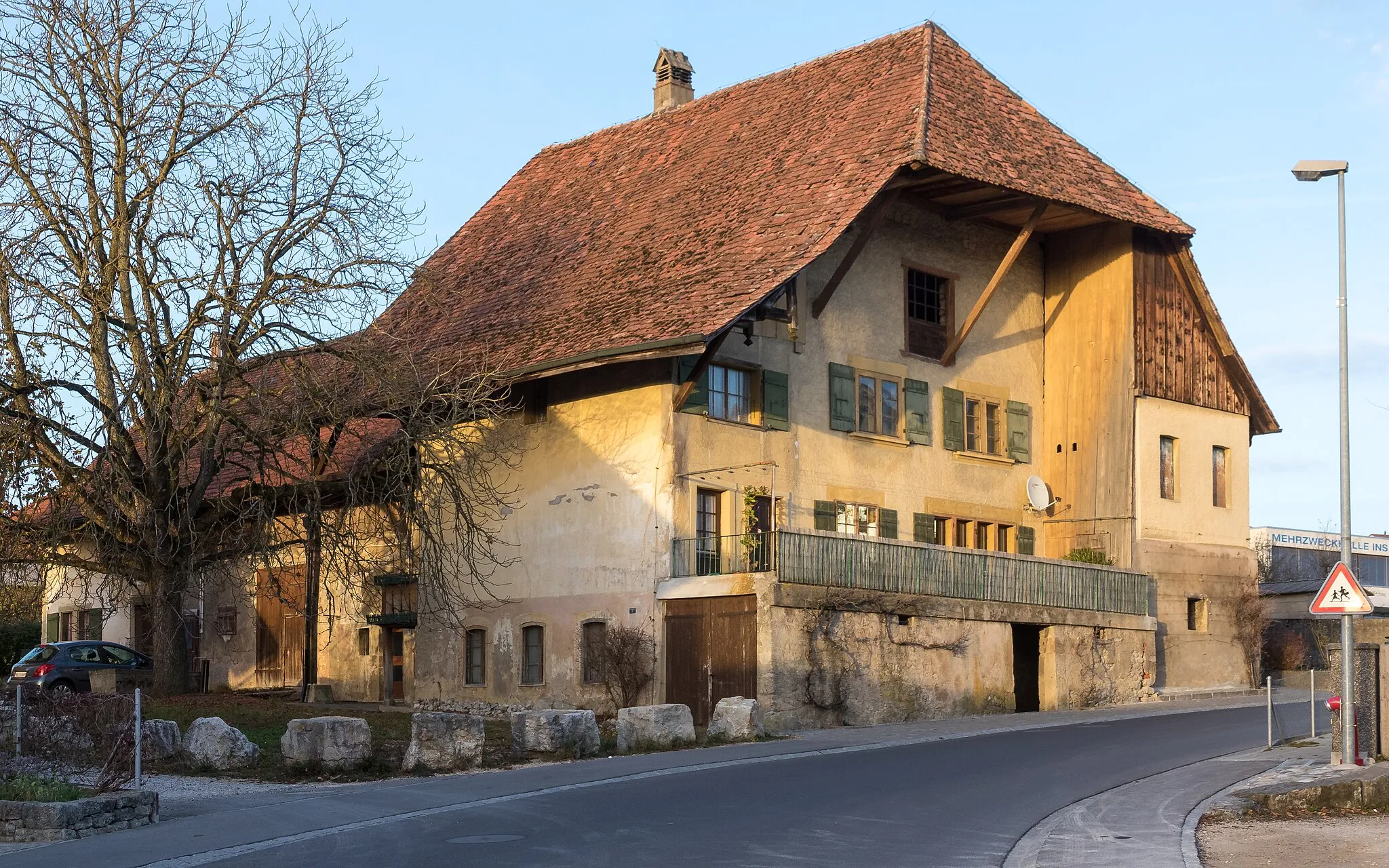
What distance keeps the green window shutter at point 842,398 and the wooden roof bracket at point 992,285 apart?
2.90m

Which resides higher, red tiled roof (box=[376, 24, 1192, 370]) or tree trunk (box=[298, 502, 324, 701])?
red tiled roof (box=[376, 24, 1192, 370])

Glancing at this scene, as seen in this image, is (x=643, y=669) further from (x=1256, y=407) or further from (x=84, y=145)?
(x=1256, y=407)

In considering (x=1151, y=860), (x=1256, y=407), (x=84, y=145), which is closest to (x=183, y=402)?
(x=84, y=145)

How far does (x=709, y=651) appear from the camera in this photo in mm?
26281

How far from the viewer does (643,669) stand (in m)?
27.3

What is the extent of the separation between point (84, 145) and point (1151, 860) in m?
19.8

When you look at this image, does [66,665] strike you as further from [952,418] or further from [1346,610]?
[1346,610]

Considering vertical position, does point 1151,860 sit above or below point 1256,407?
below

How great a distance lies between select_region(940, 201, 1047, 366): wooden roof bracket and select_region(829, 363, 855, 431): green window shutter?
2.90 m

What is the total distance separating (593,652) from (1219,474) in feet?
53.1

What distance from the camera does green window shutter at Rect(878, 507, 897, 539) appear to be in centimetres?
3077

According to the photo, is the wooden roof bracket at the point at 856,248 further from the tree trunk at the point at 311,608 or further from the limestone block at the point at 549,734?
the limestone block at the point at 549,734

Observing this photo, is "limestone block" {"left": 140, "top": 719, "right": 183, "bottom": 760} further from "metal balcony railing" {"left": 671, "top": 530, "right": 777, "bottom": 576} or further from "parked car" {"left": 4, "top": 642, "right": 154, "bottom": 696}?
"parked car" {"left": 4, "top": 642, "right": 154, "bottom": 696}

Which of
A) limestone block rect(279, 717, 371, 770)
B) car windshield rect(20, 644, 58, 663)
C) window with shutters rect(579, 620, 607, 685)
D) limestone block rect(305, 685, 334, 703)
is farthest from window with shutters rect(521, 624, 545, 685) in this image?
limestone block rect(279, 717, 371, 770)
